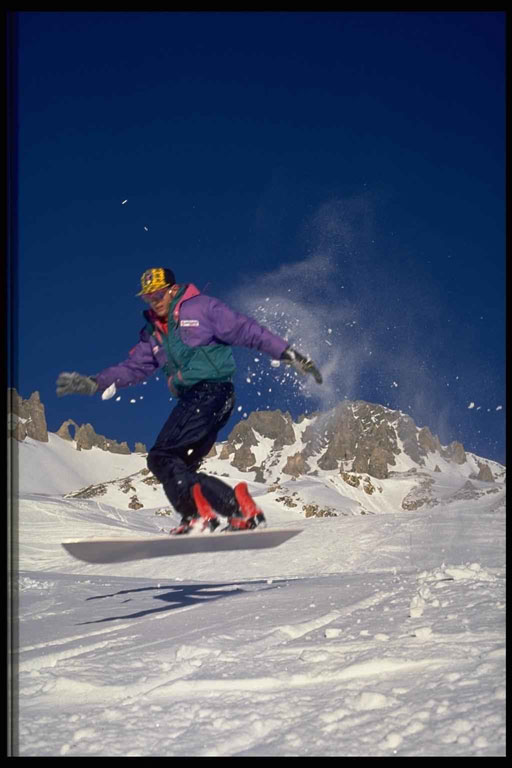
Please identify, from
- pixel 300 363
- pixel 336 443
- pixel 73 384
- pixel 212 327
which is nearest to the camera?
pixel 300 363

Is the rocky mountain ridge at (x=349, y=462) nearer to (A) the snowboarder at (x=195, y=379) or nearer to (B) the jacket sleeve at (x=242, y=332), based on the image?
(A) the snowboarder at (x=195, y=379)

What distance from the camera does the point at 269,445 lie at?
22.6 ft

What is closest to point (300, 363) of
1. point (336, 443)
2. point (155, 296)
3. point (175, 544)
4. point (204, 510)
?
point (155, 296)

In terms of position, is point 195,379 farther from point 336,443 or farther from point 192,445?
point 336,443

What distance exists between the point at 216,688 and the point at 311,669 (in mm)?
473

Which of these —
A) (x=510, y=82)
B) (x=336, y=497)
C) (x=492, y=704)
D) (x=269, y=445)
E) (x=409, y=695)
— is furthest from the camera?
(x=336, y=497)

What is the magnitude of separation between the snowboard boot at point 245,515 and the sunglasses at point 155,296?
52.1 inches

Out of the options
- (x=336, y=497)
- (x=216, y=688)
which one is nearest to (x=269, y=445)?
(x=216, y=688)

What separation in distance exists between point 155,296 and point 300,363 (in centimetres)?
102

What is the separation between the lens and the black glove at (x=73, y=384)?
174 inches

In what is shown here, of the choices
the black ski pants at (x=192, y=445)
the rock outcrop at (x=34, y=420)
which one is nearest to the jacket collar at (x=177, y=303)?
the black ski pants at (x=192, y=445)

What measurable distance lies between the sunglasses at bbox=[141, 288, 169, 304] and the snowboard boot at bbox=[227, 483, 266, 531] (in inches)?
52.1

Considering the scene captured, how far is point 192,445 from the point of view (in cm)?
434
